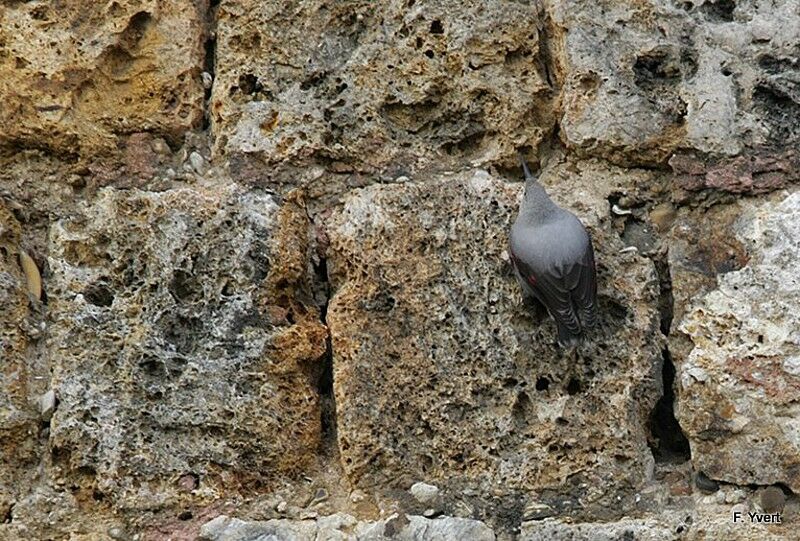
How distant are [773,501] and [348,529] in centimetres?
72

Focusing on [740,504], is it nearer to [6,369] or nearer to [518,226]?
[518,226]

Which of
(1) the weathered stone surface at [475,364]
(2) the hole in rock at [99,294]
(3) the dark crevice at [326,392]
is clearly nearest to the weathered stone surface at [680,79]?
(1) the weathered stone surface at [475,364]

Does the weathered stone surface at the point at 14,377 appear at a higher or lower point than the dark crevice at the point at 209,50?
lower

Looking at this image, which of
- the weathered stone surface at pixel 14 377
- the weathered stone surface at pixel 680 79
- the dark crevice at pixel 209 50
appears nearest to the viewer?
the weathered stone surface at pixel 14 377

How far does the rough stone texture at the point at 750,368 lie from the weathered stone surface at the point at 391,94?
1.52 ft

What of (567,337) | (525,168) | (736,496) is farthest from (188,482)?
(736,496)

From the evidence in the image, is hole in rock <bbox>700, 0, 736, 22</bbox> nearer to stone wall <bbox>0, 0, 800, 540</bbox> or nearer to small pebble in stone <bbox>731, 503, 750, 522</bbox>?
stone wall <bbox>0, 0, 800, 540</bbox>

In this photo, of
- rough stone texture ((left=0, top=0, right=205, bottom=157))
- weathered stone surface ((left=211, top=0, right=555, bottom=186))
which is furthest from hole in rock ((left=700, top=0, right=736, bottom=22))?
rough stone texture ((left=0, top=0, right=205, bottom=157))

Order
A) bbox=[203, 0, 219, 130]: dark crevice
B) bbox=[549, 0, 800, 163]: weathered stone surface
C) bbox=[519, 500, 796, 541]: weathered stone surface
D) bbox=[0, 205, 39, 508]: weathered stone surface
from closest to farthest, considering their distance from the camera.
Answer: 1. bbox=[519, 500, 796, 541]: weathered stone surface
2. bbox=[0, 205, 39, 508]: weathered stone surface
3. bbox=[549, 0, 800, 163]: weathered stone surface
4. bbox=[203, 0, 219, 130]: dark crevice

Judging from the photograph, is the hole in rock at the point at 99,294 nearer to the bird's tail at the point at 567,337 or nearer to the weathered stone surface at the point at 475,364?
the weathered stone surface at the point at 475,364

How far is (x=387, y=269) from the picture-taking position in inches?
92.7

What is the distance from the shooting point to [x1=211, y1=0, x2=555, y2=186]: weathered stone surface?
2465 mm

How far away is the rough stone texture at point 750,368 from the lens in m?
2.22

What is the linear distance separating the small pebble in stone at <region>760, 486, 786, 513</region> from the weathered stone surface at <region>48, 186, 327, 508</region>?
771 mm
